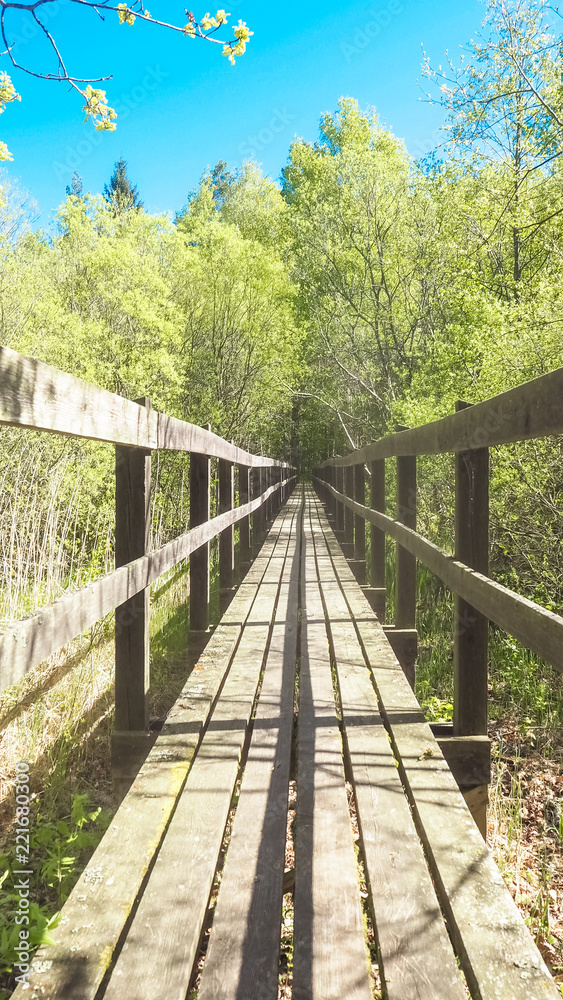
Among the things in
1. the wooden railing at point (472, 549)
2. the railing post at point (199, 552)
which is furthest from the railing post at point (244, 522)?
the wooden railing at point (472, 549)

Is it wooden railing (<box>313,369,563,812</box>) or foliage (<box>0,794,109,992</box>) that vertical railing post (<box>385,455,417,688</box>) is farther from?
foliage (<box>0,794,109,992</box>)

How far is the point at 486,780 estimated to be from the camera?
8.23 feet

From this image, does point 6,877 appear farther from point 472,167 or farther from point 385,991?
point 472,167

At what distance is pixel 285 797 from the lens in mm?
1876

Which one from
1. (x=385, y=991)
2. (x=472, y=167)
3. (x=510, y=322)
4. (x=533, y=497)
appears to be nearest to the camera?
(x=385, y=991)

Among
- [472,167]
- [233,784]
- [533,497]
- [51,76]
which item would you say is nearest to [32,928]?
[233,784]

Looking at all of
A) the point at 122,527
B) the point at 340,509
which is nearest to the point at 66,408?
the point at 122,527

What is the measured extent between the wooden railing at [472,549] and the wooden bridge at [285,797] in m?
Result: 0.01

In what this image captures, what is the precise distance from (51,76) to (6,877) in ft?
9.21

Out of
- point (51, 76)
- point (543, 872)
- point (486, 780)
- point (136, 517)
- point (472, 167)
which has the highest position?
point (472, 167)

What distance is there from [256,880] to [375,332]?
41.9 ft

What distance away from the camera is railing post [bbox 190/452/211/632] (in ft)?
13.1

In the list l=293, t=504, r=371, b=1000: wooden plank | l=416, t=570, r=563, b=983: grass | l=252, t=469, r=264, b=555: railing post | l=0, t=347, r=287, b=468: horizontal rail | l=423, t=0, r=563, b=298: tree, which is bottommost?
l=416, t=570, r=563, b=983: grass

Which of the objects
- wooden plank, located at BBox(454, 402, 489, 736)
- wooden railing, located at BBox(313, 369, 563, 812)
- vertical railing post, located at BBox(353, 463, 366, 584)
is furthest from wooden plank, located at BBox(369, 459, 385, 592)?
wooden plank, located at BBox(454, 402, 489, 736)
